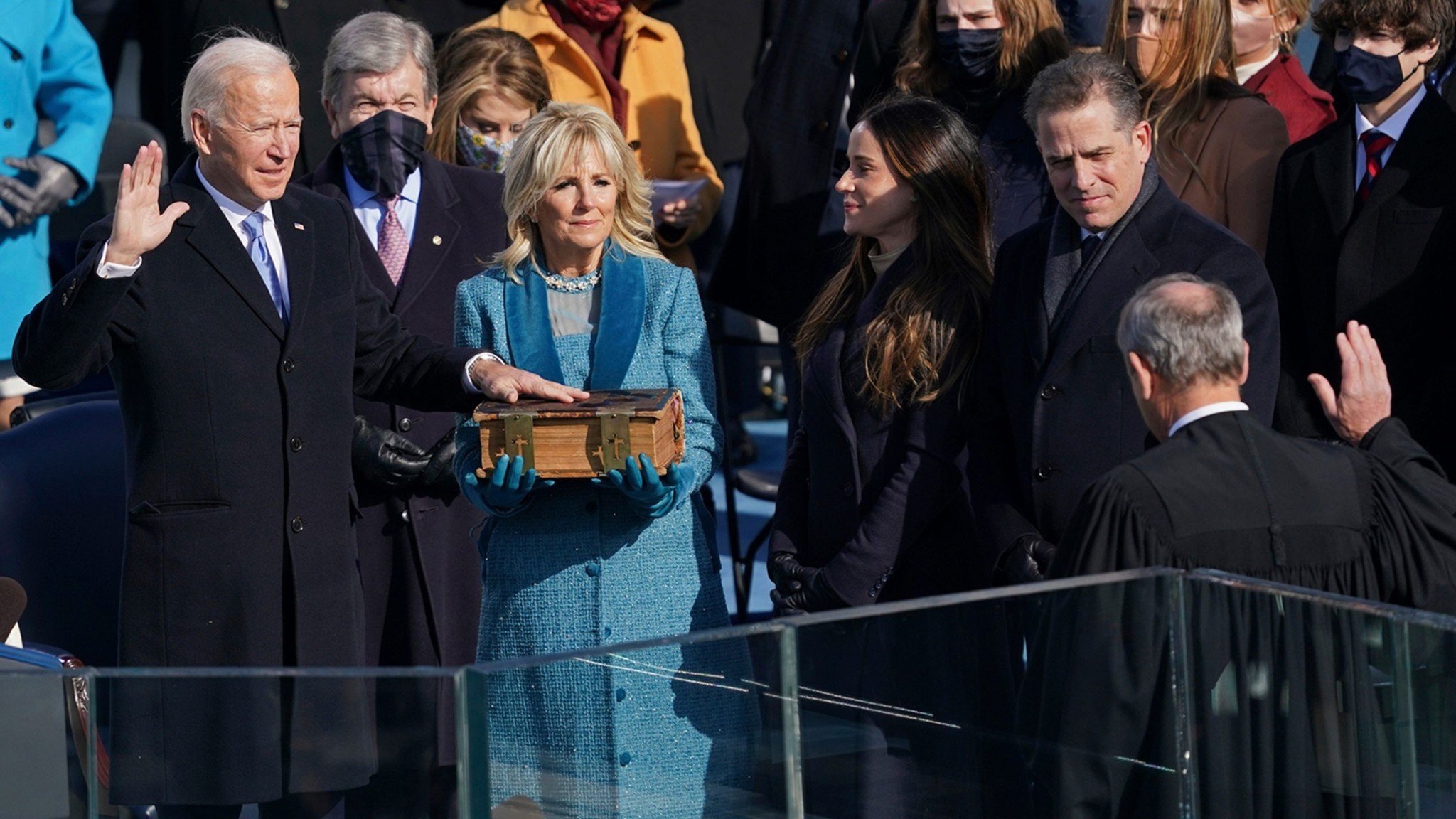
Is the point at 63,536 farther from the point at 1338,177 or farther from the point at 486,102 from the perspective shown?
the point at 1338,177

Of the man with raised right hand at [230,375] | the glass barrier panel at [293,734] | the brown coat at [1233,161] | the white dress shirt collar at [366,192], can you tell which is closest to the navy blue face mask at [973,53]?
the brown coat at [1233,161]

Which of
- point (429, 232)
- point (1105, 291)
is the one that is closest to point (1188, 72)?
point (1105, 291)

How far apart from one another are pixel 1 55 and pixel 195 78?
252 centimetres

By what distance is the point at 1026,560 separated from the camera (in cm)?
396

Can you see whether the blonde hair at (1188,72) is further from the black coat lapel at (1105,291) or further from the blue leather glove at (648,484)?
the blue leather glove at (648,484)

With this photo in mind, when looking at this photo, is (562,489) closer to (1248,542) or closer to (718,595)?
(718,595)

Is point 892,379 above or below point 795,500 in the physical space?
above

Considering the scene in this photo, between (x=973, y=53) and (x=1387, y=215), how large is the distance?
113cm

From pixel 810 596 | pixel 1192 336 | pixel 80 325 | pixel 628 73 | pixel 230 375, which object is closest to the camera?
pixel 1192 336

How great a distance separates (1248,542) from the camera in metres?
3.20

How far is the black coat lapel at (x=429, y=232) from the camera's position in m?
4.80

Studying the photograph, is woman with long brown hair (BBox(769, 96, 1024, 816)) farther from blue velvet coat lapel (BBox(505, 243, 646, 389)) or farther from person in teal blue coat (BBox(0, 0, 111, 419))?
person in teal blue coat (BBox(0, 0, 111, 419))

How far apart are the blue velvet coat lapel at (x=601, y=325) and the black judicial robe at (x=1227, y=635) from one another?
1.22 meters

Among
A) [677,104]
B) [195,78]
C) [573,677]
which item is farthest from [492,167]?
[573,677]
